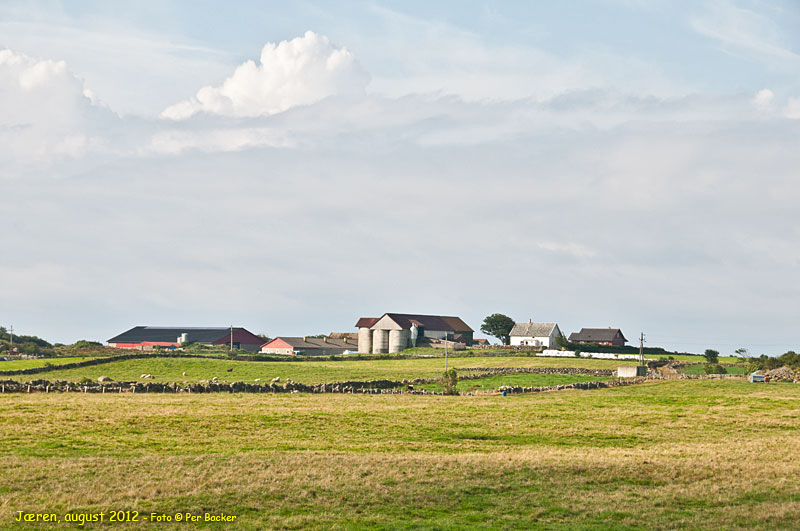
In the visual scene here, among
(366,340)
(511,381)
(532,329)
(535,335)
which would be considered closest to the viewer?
(511,381)

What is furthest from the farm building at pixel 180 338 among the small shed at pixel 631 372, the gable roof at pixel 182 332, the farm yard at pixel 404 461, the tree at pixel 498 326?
the farm yard at pixel 404 461

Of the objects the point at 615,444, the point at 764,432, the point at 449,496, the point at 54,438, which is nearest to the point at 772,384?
the point at 764,432

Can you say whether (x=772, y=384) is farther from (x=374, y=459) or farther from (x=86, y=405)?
(x=86, y=405)

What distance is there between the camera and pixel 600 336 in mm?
186250

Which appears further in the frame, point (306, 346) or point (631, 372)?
point (306, 346)

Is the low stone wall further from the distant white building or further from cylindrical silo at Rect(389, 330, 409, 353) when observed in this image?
the distant white building

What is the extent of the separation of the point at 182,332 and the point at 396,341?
5957 cm

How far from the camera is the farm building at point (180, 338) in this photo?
588 ft

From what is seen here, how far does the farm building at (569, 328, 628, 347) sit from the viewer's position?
183m

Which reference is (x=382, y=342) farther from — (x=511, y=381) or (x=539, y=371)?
(x=511, y=381)

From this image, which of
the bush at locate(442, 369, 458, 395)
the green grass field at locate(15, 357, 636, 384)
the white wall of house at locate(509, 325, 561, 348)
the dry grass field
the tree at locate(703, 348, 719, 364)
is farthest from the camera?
the white wall of house at locate(509, 325, 561, 348)

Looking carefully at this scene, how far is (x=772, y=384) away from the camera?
69.5 meters

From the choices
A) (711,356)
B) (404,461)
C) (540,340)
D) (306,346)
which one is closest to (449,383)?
(404,461)

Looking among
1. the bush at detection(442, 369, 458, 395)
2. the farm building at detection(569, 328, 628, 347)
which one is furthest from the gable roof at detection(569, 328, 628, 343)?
the bush at detection(442, 369, 458, 395)
